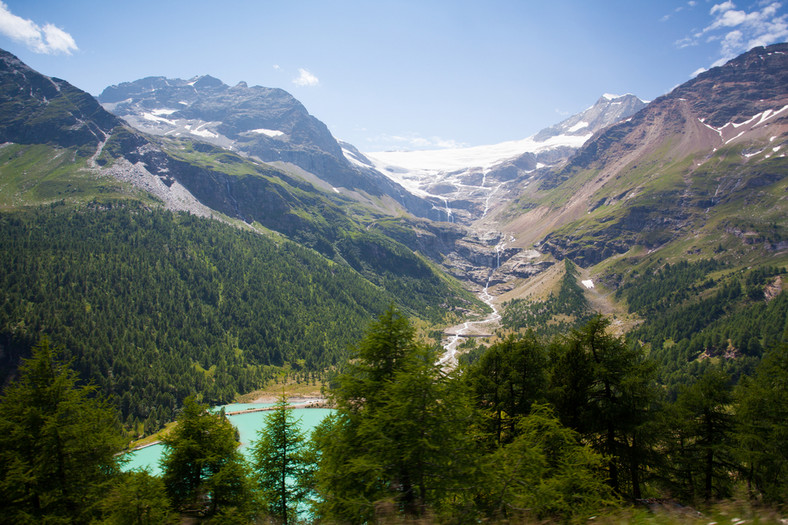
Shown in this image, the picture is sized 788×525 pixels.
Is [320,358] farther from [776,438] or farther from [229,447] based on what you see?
[776,438]

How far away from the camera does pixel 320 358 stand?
524 feet

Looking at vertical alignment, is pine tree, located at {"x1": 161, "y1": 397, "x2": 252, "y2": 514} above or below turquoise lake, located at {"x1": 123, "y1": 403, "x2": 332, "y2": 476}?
above

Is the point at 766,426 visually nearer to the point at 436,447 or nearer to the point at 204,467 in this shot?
the point at 436,447

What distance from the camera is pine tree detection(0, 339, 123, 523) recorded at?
14.7 meters

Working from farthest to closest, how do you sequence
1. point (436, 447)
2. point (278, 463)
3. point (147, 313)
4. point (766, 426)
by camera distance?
point (147, 313), point (278, 463), point (766, 426), point (436, 447)

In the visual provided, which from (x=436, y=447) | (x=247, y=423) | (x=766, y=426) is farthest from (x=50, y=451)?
(x=247, y=423)

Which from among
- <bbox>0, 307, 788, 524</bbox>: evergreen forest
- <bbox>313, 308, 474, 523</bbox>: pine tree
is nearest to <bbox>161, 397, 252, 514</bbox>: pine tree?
<bbox>0, 307, 788, 524</bbox>: evergreen forest

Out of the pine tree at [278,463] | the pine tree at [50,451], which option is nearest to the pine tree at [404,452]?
the pine tree at [278,463]

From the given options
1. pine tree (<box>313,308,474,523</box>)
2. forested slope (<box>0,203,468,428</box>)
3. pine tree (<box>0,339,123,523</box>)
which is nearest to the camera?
pine tree (<box>313,308,474,523</box>)

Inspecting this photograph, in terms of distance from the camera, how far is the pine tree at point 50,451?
14672 millimetres

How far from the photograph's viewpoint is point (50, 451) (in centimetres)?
1573

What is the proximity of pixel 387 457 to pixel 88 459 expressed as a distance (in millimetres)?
15968

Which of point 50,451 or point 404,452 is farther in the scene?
point 50,451

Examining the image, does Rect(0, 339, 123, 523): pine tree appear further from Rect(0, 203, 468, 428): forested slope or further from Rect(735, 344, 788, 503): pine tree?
Rect(0, 203, 468, 428): forested slope
